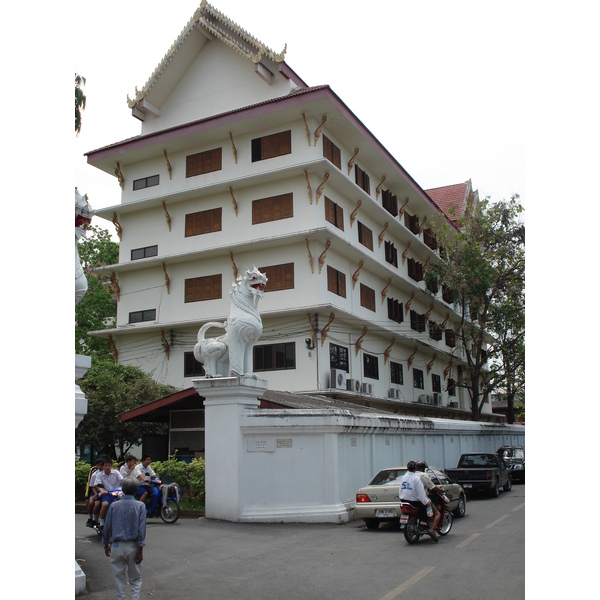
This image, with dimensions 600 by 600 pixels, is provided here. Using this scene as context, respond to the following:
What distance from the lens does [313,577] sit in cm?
923

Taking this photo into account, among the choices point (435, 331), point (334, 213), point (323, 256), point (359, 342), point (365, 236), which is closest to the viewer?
point (323, 256)

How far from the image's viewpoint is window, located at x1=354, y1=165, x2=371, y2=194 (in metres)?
31.2

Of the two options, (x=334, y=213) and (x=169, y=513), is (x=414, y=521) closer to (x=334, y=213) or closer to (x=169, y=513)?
(x=169, y=513)

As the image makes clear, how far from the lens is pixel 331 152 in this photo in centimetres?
2900

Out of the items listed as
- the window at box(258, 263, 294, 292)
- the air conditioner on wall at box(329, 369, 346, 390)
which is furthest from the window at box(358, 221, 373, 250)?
the air conditioner on wall at box(329, 369, 346, 390)

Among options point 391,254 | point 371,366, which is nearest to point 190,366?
point 371,366

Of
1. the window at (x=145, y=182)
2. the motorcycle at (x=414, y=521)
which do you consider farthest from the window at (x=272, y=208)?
the motorcycle at (x=414, y=521)

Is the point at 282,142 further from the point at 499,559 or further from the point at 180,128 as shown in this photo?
the point at 499,559

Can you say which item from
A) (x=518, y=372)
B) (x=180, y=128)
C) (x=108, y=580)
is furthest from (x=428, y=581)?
(x=518, y=372)

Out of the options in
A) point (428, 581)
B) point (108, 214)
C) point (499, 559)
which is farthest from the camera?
point (108, 214)

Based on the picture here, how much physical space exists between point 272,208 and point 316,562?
2007 centimetres

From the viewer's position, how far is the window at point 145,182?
105 feet

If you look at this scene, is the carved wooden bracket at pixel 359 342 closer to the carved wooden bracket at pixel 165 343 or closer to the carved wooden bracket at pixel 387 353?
the carved wooden bracket at pixel 387 353

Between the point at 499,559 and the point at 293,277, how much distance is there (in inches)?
724
